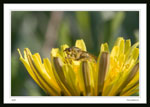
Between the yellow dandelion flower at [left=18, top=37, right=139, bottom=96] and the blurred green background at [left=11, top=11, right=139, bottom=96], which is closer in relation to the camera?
the yellow dandelion flower at [left=18, top=37, right=139, bottom=96]

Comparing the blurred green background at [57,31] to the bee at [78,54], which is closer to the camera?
the bee at [78,54]

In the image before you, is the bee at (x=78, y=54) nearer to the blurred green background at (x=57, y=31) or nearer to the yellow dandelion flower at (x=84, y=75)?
the yellow dandelion flower at (x=84, y=75)

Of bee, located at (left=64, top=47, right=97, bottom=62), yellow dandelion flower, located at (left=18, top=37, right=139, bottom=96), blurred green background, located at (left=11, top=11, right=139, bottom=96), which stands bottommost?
Result: yellow dandelion flower, located at (left=18, top=37, right=139, bottom=96)

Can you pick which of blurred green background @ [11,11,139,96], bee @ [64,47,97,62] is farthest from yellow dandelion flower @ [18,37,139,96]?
blurred green background @ [11,11,139,96]

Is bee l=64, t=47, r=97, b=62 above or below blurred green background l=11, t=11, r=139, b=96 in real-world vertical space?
below

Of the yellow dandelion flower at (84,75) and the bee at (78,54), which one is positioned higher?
the bee at (78,54)

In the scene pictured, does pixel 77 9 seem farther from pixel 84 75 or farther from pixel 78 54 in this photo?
pixel 84 75

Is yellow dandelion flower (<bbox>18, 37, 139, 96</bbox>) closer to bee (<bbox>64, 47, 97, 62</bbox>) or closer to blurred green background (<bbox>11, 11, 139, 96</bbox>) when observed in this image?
bee (<bbox>64, 47, 97, 62</bbox>)

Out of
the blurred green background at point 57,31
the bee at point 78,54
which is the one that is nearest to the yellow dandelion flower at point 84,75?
the bee at point 78,54
